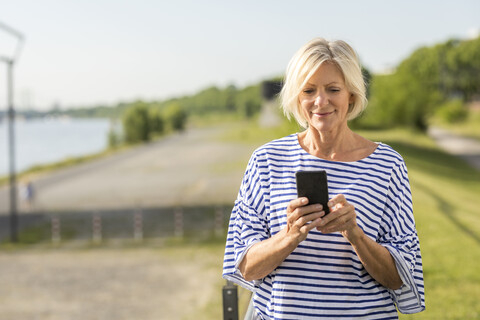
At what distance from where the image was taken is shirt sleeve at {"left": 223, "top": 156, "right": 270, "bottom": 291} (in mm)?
1670

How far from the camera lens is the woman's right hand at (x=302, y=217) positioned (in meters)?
1.45

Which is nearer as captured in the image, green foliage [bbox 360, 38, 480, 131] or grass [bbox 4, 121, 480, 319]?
grass [bbox 4, 121, 480, 319]

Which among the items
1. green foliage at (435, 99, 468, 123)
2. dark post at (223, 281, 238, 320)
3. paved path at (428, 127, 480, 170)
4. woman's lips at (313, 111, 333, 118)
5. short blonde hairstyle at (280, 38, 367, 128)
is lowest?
paved path at (428, 127, 480, 170)

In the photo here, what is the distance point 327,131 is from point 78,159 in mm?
40116

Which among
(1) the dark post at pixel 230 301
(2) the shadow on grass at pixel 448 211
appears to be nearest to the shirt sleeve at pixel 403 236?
(1) the dark post at pixel 230 301

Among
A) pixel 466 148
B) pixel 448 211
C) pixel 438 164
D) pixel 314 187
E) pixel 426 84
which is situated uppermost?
pixel 426 84

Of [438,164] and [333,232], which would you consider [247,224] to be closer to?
[333,232]

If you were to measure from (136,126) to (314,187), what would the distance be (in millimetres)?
63958

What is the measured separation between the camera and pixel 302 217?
4.78 feet

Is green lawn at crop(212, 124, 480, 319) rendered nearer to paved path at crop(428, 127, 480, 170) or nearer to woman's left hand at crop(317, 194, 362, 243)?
woman's left hand at crop(317, 194, 362, 243)

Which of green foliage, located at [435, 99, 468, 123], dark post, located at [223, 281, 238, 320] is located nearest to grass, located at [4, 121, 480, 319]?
dark post, located at [223, 281, 238, 320]

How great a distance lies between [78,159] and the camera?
3997 centimetres

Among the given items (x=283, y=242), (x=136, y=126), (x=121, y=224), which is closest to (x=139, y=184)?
(x=121, y=224)

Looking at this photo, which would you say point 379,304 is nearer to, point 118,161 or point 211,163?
point 211,163
